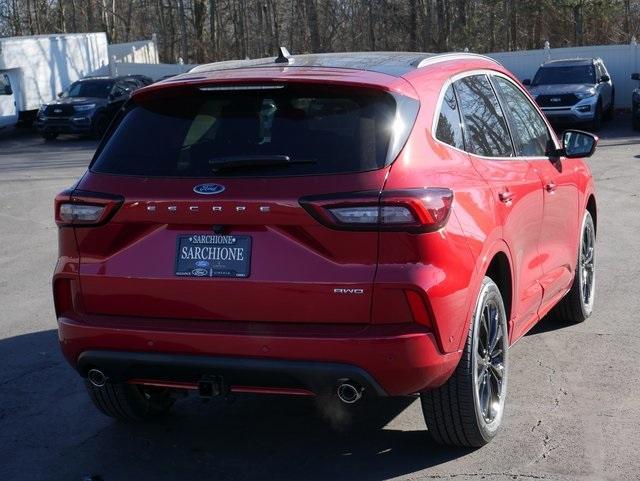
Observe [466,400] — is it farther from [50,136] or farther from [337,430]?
[50,136]

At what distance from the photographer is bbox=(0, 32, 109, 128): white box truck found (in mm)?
31172

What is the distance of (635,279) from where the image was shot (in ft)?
28.2

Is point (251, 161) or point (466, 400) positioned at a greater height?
point (251, 161)

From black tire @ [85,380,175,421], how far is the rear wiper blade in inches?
54.9

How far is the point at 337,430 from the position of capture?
5.37 metres

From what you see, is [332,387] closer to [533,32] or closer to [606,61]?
[606,61]

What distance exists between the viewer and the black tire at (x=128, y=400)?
5320 mm

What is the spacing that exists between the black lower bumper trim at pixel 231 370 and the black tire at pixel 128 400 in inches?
23.8

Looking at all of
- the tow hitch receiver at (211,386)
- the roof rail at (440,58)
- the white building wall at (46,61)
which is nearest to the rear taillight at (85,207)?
the tow hitch receiver at (211,386)

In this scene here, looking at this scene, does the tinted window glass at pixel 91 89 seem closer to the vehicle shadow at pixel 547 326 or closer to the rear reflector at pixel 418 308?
the vehicle shadow at pixel 547 326

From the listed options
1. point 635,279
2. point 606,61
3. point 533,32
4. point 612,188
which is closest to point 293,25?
point 533,32

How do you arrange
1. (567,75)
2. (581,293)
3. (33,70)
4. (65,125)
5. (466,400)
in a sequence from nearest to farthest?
(466,400), (581,293), (567,75), (65,125), (33,70)

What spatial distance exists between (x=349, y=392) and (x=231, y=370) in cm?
51

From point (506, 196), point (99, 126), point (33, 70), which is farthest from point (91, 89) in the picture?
point (506, 196)
